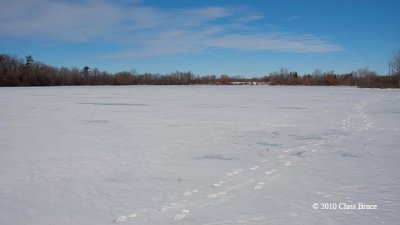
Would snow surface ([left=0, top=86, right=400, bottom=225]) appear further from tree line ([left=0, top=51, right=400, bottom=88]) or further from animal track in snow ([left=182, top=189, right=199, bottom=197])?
tree line ([left=0, top=51, right=400, bottom=88])

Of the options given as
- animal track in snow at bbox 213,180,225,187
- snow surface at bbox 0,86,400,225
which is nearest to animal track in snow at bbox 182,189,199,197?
snow surface at bbox 0,86,400,225

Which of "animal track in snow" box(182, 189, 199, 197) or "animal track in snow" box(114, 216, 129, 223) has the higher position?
"animal track in snow" box(182, 189, 199, 197)

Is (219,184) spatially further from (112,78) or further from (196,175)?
(112,78)

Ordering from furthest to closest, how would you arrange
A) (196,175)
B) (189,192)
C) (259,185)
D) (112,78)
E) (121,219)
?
(112,78)
(196,175)
(259,185)
(189,192)
(121,219)

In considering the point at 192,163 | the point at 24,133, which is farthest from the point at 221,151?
the point at 24,133

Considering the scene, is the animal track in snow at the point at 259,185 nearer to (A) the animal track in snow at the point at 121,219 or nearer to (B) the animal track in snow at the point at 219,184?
(B) the animal track in snow at the point at 219,184

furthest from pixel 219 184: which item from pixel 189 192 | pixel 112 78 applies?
pixel 112 78

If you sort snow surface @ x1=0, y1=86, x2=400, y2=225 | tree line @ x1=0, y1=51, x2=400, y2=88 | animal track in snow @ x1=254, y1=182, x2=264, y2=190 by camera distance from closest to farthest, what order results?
snow surface @ x1=0, y1=86, x2=400, y2=225, animal track in snow @ x1=254, y1=182, x2=264, y2=190, tree line @ x1=0, y1=51, x2=400, y2=88

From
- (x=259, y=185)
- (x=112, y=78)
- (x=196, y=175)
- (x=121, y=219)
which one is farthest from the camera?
(x=112, y=78)

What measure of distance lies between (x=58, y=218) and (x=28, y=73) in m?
79.2

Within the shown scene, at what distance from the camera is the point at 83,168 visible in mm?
5605

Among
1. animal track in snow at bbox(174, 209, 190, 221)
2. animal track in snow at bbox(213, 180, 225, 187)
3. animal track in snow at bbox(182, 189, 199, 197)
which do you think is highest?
animal track in snow at bbox(213, 180, 225, 187)

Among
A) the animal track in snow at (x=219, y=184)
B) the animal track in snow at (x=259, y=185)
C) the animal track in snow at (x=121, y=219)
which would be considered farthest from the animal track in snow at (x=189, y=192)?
the animal track in snow at (x=121, y=219)

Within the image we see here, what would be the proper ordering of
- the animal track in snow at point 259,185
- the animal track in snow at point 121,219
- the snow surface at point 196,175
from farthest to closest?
the animal track in snow at point 259,185 < the snow surface at point 196,175 < the animal track in snow at point 121,219
